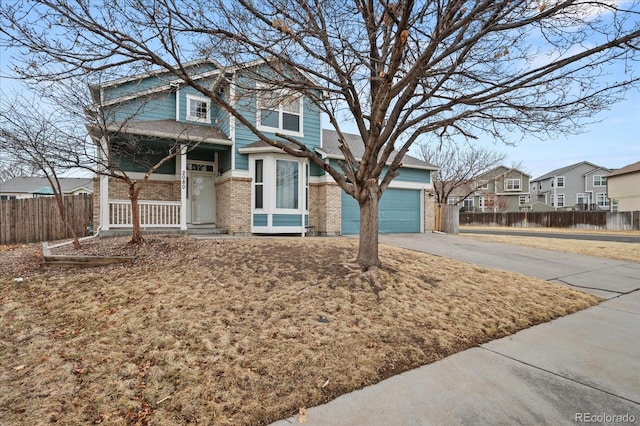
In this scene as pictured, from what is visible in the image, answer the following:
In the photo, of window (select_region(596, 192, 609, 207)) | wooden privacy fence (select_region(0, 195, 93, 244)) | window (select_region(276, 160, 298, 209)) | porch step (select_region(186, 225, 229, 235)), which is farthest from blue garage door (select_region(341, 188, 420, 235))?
window (select_region(596, 192, 609, 207))

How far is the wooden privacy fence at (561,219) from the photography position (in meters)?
24.0

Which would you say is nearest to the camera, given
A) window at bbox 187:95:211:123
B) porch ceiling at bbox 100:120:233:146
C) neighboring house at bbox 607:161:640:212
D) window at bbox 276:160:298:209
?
porch ceiling at bbox 100:120:233:146

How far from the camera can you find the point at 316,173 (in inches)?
512

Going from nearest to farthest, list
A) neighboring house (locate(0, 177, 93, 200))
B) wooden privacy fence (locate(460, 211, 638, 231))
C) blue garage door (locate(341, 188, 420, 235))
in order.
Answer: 1. blue garage door (locate(341, 188, 420, 235))
2. wooden privacy fence (locate(460, 211, 638, 231))
3. neighboring house (locate(0, 177, 93, 200))

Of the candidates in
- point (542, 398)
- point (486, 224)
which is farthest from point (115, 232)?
point (486, 224)

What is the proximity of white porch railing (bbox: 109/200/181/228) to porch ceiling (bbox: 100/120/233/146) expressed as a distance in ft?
7.03

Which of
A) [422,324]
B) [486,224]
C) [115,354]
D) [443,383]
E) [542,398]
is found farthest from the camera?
[486,224]

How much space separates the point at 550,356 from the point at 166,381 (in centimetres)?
399

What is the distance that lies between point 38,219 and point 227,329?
11.7 metres

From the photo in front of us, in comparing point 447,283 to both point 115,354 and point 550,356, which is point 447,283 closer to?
point 550,356

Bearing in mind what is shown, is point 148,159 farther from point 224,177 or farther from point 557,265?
point 557,265

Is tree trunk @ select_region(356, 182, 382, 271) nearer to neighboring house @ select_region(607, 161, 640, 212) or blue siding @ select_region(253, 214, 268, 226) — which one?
blue siding @ select_region(253, 214, 268, 226)

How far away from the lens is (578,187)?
136 ft

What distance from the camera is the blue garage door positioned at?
530 inches
